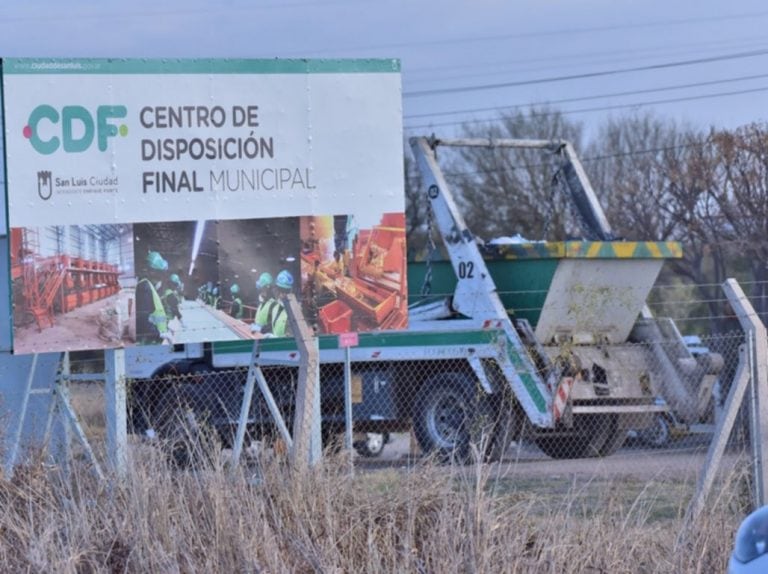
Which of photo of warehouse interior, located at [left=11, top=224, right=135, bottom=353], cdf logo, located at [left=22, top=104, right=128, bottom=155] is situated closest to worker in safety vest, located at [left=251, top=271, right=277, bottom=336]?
photo of warehouse interior, located at [left=11, top=224, right=135, bottom=353]

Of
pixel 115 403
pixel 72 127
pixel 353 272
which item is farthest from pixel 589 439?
pixel 72 127

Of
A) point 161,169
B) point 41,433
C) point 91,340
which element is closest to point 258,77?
point 161,169

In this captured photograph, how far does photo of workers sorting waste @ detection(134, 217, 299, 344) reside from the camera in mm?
9906

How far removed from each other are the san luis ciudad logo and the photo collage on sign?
1.76 feet

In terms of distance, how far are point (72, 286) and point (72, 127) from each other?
112 centimetres

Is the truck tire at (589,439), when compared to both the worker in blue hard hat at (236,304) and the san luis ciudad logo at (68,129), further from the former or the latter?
the san luis ciudad logo at (68,129)

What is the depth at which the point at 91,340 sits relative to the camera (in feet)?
32.2

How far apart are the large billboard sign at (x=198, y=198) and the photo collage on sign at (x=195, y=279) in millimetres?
10

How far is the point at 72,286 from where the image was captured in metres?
9.73

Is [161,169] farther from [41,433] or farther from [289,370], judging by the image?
[289,370]

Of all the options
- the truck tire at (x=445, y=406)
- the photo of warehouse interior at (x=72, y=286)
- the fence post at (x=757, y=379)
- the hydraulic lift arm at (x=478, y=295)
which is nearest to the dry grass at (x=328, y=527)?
the fence post at (x=757, y=379)

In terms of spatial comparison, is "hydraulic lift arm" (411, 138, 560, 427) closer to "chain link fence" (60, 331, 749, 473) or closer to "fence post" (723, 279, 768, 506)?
"chain link fence" (60, 331, 749, 473)

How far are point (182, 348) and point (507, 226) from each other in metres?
19.1

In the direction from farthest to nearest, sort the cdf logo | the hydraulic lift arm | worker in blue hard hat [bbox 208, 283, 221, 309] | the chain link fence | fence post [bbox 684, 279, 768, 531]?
the chain link fence
the hydraulic lift arm
worker in blue hard hat [bbox 208, 283, 221, 309]
the cdf logo
fence post [bbox 684, 279, 768, 531]
